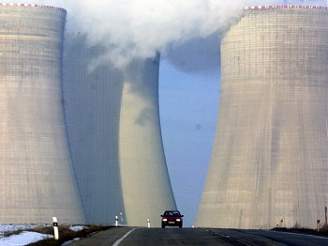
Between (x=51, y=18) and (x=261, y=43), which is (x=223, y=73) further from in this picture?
(x=51, y=18)

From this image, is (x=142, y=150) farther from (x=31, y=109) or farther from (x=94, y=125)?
(x=31, y=109)

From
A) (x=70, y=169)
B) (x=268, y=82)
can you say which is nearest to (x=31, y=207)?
(x=70, y=169)

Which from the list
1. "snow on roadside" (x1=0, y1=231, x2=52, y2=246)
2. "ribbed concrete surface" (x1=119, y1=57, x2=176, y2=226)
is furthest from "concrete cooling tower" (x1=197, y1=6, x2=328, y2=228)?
"snow on roadside" (x1=0, y1=231, x2=52, y2=246)

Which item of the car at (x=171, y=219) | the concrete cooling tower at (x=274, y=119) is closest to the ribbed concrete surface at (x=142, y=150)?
the concrete cooling tower at (x=274, y=119)

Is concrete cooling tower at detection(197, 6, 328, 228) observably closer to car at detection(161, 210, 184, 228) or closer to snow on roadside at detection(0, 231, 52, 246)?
car at detection(161, 210, 184, 228)

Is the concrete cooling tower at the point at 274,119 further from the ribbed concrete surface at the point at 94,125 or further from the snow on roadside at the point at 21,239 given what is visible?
the snow on roadside at the point at 21,239

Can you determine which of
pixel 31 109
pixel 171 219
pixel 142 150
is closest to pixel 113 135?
pixel 142 150
